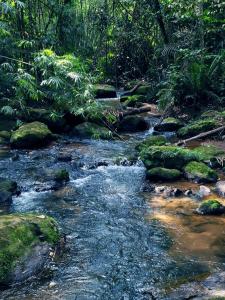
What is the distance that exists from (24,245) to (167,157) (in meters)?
4.65

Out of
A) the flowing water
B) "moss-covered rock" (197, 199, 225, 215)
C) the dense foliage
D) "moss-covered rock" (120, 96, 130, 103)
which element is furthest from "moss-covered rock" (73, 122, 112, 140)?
"moss-covered rock" (197, 199, 225, 215)

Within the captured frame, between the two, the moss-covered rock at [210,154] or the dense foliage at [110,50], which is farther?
the dense foliage at [110,50]

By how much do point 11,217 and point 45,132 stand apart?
20.0 feet

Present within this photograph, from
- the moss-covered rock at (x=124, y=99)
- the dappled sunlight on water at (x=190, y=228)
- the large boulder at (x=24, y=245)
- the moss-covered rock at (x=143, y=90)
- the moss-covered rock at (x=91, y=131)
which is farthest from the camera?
the moss-covered rock at (x=143, y=90)

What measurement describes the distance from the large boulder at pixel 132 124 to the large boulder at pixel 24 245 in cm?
765

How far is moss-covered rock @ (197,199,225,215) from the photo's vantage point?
6.50 metres

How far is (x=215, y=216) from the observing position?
6.44m

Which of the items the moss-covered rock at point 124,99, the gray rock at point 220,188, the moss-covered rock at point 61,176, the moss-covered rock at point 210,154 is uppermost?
the moss-covered rock at point 124,99

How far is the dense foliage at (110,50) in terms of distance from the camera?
1130 cm

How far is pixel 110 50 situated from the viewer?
74.9 ft

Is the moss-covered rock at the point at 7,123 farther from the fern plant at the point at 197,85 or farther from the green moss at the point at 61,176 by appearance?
the fern plant at the point at 197,85

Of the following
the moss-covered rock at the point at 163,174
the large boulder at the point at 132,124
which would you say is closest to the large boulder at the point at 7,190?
the moss-covered rock at the point at 163,174

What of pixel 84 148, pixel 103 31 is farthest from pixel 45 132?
pixel 103 31

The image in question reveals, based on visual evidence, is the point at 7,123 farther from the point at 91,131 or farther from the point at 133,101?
the point at 133,101
